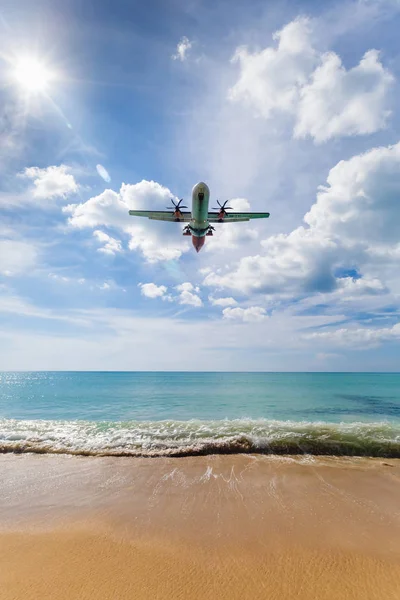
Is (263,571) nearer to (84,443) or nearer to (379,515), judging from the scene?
(379,515)

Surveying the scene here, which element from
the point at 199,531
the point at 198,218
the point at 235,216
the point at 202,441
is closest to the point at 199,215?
the point at 198,218

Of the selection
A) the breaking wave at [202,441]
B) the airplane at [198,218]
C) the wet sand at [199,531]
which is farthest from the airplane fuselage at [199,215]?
the wet sand at [199,531]

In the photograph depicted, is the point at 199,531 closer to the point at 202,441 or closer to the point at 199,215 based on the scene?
the point at 202,441

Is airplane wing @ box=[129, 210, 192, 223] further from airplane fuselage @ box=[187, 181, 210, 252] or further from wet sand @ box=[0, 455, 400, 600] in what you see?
wet sand @ box=[0, 455, 400, 600]

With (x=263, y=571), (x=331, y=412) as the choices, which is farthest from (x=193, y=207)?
(x=331, y=412)

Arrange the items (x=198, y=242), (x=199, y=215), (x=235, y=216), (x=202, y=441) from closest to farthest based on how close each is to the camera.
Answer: (x=202, y=441) → (x=199, y=215) → (x=198, y=242) → (x=235, y=216)

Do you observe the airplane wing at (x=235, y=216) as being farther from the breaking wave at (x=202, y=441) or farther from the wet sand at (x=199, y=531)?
the wet sand at (x=199, y=531)
